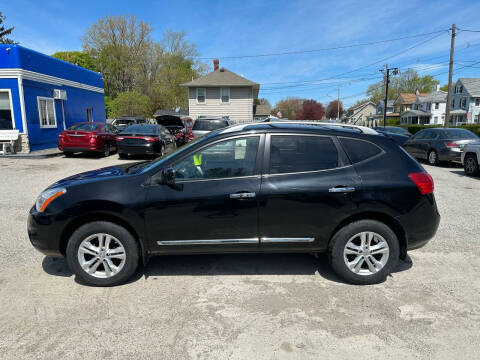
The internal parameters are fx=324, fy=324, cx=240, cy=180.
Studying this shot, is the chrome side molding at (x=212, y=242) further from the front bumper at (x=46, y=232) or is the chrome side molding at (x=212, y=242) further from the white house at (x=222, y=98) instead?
the white house at (x=222, y=98)

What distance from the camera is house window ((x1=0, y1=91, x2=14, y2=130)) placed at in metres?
14.4

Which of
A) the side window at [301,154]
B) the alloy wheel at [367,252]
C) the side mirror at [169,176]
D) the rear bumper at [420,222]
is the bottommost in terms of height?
the alloy wheel at [367,252]

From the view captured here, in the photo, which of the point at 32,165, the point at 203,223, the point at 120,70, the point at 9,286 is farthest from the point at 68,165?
the point at 120,70

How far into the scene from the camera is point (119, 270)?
11.3 ft

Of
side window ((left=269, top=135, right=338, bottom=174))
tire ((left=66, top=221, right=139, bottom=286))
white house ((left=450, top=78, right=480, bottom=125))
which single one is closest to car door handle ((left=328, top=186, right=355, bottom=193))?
side window ((left=269, top=135, right=338, bottom=174))

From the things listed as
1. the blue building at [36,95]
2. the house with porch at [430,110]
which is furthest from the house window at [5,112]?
the house with porch at [430,110]

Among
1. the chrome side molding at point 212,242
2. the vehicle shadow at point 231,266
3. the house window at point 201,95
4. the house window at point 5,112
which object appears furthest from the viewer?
the house window at point 201,95

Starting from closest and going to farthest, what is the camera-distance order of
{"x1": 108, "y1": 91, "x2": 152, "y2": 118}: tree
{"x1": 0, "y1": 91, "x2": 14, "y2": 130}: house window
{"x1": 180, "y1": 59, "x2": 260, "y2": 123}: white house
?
1. {"x1": 0, "y1": 91, "x2": 14, "y2": 130}: house window
2. {"x1": 180, "y1": 59, "x2": 260, "y2": 123}: white house
3. {"x1": 108, "y1": 91, "x2": 152, "y2": 118}: tree

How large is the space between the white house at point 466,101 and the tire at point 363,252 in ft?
191

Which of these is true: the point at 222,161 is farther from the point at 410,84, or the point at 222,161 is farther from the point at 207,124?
the point at 410,84

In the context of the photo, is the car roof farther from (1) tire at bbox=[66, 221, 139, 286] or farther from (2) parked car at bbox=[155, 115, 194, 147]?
(2) parked car at bbox=[155, 115, 194, 147]

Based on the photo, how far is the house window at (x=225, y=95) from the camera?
3070 centimetres

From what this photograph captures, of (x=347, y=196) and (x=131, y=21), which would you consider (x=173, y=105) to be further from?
(x=347, y=196)

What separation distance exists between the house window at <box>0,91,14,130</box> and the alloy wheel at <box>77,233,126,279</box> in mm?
14359
